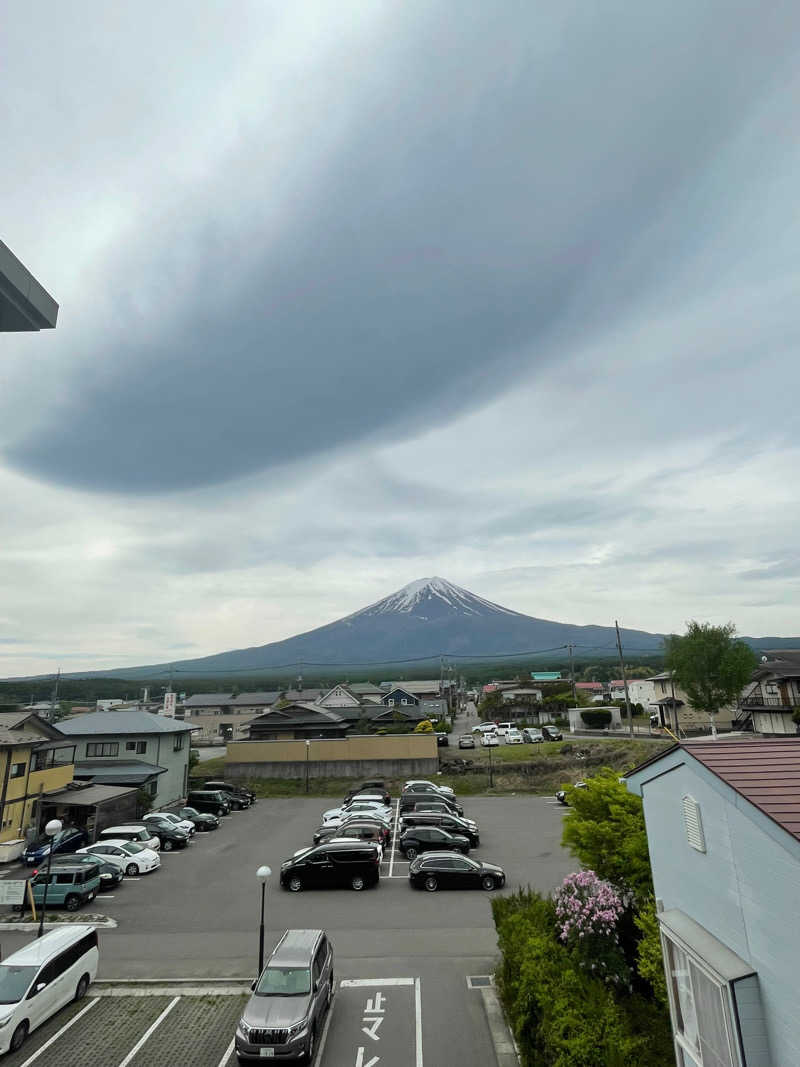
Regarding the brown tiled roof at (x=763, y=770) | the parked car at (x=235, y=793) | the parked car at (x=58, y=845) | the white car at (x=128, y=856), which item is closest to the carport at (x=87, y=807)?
the parked car at (x=58, y=845)

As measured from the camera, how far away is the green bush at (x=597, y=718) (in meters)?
58.5

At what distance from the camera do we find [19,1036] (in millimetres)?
11289

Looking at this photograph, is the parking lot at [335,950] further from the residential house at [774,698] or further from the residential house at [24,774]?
the residential house at [774,698]

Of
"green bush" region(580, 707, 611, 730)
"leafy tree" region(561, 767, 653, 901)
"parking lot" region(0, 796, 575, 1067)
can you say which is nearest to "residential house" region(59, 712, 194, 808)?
"parking lot" region(0, 796, 575, 1067)

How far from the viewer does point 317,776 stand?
43844mm

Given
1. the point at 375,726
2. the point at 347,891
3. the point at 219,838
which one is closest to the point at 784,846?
the point at 347,891

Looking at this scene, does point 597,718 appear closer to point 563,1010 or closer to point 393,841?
point 393,841

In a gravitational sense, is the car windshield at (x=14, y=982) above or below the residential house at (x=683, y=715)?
below

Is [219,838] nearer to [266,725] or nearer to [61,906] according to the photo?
[61,906]

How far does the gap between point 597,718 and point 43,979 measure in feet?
178

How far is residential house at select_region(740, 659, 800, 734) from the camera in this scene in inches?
1686

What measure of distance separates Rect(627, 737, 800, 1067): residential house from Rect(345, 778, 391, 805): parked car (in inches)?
1151

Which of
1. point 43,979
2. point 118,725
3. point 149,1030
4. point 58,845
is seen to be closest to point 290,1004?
point 149,1030

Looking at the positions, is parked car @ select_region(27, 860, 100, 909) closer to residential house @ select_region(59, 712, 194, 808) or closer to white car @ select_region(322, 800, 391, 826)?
white car @ select_region(322, 800, 391, 826)
